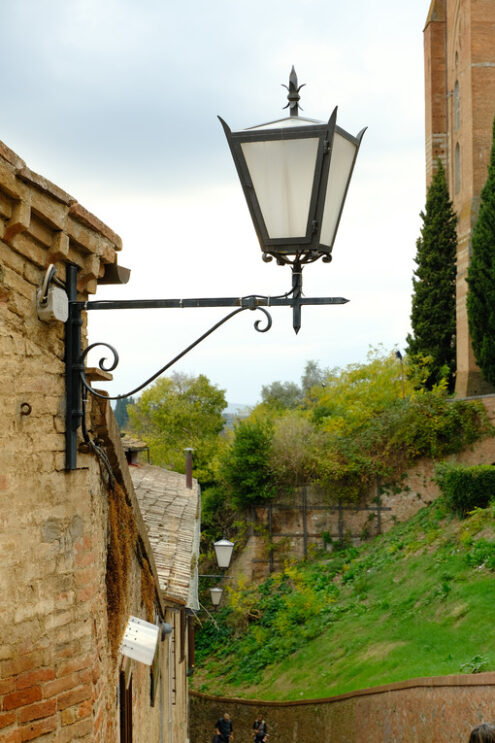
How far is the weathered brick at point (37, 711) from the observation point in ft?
12.5

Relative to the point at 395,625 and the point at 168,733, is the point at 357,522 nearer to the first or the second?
the point at 395,625

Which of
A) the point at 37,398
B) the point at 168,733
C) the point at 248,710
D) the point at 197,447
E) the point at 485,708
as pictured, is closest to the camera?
the point at 37,398

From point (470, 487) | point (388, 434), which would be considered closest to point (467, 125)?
point (388, 434)

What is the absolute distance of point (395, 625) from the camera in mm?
18422

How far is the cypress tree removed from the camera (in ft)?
111

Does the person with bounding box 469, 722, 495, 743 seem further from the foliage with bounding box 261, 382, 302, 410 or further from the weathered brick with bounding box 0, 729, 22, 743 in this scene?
the foliage with bounding box 261, 382, 302, 410

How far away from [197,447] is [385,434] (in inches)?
480

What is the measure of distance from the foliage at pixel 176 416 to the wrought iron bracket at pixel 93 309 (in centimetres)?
3593

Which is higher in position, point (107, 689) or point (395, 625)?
point (107, 689)

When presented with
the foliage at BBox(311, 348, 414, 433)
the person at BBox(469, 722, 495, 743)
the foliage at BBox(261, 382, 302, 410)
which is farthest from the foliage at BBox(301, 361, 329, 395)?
the person at BBox(469, 722, 495, 743)

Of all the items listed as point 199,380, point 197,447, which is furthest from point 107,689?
point 199,380

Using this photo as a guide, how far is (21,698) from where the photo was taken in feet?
12.5

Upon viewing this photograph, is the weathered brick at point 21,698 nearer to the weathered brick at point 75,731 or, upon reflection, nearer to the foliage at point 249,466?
the weathered brick at point 75,731

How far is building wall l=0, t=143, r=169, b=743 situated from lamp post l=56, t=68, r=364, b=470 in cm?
17
